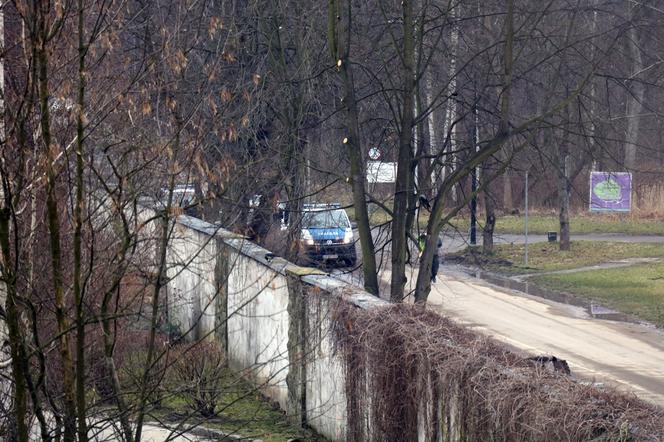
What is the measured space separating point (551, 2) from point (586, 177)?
37170 millimetres

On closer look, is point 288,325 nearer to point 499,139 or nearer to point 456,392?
point 499,139

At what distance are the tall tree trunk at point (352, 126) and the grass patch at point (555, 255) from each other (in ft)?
54.7

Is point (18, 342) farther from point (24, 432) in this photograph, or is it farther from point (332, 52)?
point (332, 52)

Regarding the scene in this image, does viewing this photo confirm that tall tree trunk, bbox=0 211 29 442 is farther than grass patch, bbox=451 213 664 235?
No

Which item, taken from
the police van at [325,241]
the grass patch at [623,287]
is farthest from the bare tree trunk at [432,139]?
the grass patch at [623,287]

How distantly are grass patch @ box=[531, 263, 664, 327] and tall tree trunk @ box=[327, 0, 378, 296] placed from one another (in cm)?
1013

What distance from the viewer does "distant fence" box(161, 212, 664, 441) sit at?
5.07 meters

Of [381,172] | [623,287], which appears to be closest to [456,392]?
[381,172]

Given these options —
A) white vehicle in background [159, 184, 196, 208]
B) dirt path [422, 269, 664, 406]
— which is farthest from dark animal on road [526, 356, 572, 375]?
dirt path [422, 269, 664, 406]

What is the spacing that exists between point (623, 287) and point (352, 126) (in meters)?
15.0

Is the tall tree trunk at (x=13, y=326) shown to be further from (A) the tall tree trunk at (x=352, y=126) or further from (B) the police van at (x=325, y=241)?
(B) the police van at (x=325, y=241)

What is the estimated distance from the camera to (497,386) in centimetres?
566

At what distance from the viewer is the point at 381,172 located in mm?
13820

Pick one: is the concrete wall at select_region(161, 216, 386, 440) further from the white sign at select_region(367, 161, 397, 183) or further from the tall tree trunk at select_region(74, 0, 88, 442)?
the tall tree trunk at select_region(74, 0, 88, 442)
